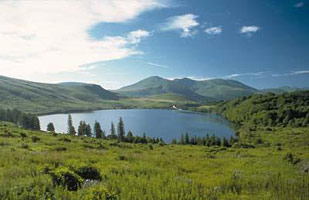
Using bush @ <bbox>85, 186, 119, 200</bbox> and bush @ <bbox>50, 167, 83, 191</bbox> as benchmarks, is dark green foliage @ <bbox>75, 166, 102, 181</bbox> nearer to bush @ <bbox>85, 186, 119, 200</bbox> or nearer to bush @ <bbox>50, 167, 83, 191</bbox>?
bush @ <bbox>50, 167, 83, 191</bbox>

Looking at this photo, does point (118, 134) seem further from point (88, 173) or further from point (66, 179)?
point (66, 179)

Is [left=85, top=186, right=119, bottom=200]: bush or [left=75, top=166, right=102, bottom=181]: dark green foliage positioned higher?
[left=85, top=186, right=119, bottom=200]: bush

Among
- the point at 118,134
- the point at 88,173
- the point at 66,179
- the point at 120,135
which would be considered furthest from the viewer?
the point at 118,134

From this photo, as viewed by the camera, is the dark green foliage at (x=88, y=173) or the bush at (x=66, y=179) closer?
the bush at (x=66, y=179)

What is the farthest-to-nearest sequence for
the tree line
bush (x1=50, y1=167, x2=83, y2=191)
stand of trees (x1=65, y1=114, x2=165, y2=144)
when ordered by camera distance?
the tree line
stand of trees (x1=65, y1=114, x2=165, y2=144)
bush (x1=50, y1=167, x2=83, y2=191)

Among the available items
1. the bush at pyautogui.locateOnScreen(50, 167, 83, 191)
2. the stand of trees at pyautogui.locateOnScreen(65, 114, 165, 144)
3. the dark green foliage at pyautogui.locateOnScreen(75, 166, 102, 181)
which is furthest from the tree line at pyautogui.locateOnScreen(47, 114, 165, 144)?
the bush at pyautogui.locateOnScreen(50, 167, 83, 191)

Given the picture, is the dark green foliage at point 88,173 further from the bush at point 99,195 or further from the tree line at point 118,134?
the tree line at point 118,134

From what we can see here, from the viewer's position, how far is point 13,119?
134750mm

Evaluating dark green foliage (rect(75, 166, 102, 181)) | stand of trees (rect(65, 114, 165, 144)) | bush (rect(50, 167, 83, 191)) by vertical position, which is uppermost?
bush (rect(50, 167, 83, 191))

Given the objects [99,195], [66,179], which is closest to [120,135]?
[66,179]

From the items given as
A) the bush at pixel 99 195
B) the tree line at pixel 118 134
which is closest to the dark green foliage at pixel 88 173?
the bush at pixel 99 195

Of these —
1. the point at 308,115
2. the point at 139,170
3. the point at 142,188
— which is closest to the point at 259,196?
the point at 142,188

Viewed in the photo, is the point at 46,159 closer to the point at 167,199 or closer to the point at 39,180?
the point at 39,180

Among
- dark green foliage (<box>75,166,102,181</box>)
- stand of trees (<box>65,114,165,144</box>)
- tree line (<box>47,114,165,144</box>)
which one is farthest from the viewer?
tree line (<box>47,114,165,144</box>)
